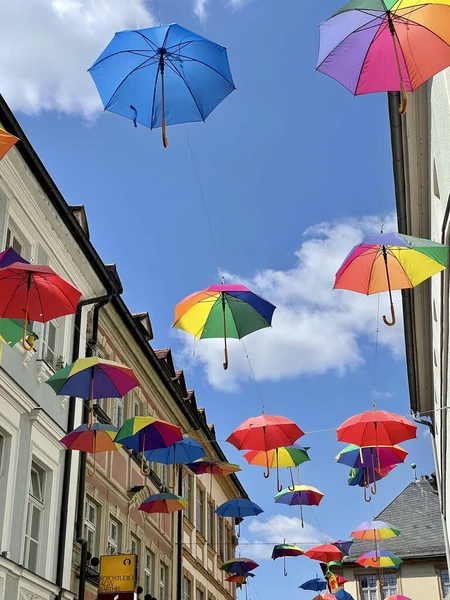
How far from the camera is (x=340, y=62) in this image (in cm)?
893

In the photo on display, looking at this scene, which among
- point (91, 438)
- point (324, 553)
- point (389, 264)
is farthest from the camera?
point (324, 553)

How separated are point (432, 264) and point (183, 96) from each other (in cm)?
379

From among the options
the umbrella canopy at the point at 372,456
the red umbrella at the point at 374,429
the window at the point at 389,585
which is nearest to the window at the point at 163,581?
the umbrella canopy at the point at 372,456

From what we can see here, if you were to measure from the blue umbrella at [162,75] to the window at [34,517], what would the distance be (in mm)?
7838

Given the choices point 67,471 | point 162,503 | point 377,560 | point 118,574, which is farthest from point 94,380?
point 377,560

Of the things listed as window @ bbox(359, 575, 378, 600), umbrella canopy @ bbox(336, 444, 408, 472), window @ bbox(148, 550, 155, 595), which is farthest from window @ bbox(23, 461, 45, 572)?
window @ bbox(359, 575, 378, 600)

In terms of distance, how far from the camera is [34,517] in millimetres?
15070

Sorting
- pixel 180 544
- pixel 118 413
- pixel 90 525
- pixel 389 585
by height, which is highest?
pixel 118 413

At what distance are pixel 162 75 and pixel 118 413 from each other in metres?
12.6

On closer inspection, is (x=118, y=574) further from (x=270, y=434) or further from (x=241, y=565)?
(x=241, y=565)

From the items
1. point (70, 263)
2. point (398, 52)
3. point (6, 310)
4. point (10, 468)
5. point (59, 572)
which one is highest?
point (70, 263)

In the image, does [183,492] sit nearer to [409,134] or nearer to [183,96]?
[409,134]

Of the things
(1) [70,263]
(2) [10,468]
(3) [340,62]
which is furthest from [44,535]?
(3) [340,62]

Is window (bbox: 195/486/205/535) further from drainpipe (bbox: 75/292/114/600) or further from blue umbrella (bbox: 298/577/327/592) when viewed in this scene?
drainpipe (bbox: 75/292/114/600)
